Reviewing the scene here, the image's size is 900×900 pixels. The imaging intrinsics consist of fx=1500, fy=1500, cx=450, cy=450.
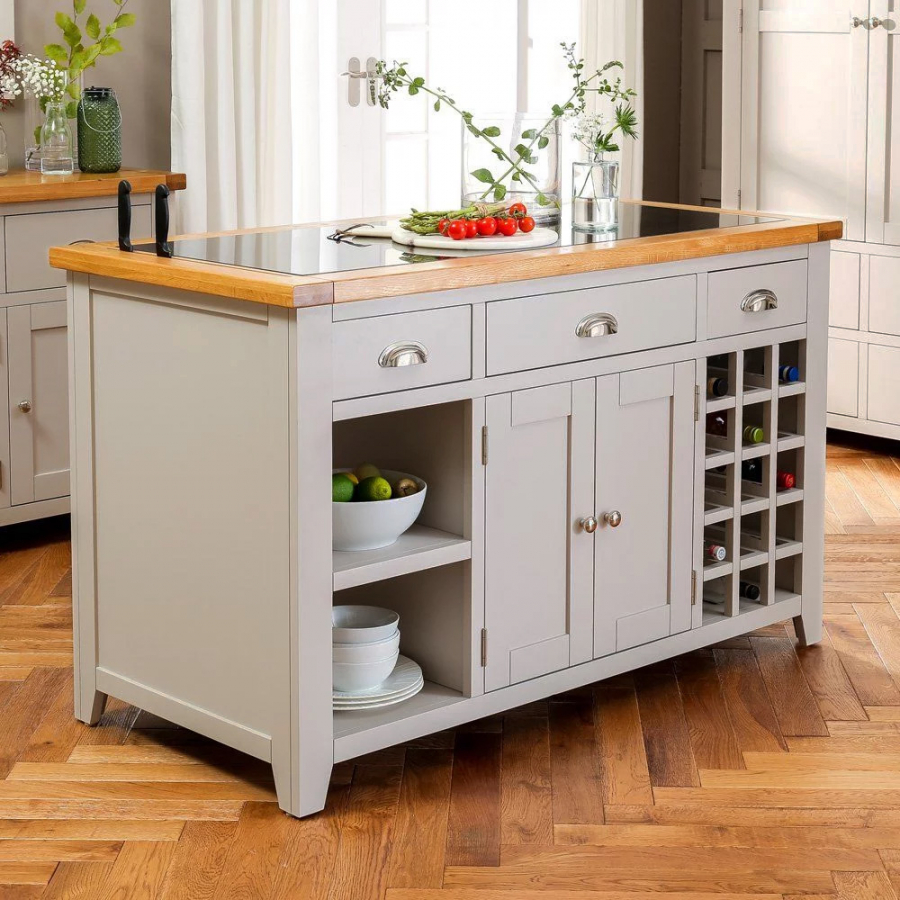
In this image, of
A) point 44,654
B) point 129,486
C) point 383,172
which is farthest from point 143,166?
point 129,486

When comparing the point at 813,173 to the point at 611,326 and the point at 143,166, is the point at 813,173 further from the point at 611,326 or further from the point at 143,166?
the point at 611,326

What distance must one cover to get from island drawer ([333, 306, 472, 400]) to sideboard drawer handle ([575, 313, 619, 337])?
275mm

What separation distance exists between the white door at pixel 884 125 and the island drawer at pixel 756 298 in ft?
6.08

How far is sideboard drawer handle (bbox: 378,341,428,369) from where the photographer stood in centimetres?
242

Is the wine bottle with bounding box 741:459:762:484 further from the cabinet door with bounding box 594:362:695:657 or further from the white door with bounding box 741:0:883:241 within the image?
the white door with bounding box 741:0:883:241

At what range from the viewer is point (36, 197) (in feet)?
12.4

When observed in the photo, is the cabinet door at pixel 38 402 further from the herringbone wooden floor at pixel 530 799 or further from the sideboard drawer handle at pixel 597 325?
the sideboard drawer handle at pixel 597 325

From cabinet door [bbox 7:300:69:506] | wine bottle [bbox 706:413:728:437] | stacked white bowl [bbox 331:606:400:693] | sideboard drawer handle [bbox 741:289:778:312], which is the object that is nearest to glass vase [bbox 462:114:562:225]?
sideboard drawer handle [bbox 741:289:778:312]

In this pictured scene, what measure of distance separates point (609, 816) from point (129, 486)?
1016 millimetres

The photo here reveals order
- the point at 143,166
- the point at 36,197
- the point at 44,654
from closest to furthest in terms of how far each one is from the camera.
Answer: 1. the point at 44,654
2. the point at 36,197
3. the point at 143,166

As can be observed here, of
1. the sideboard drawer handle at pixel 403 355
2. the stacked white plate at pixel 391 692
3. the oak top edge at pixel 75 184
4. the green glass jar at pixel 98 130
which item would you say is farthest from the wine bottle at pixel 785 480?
the green glass jar at pixel 98 130

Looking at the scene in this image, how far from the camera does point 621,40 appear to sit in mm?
5410

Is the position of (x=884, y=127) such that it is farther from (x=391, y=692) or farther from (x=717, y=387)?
(x=391, y=692)

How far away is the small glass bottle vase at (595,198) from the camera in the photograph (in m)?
3.00
